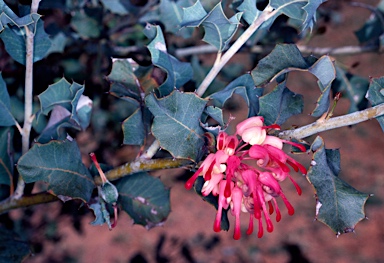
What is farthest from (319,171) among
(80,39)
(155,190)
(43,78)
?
(80,39)

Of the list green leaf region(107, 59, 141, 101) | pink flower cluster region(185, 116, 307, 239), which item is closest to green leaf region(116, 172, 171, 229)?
green leaf region(107, 59, 141, 101)

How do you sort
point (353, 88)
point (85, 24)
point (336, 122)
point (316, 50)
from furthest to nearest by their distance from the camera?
point (316, 50) < point (85, 24) < point (353, 88) < point (336, 122)

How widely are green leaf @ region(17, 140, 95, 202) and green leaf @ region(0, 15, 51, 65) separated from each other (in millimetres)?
242

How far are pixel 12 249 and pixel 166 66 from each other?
58 cm

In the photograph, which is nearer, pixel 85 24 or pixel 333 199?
pixel 333 199

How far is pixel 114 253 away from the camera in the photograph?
3.57 meters

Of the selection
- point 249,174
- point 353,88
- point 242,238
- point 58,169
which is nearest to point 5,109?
point 58,169

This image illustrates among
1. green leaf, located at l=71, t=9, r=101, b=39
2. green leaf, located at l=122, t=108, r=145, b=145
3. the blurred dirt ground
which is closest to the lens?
green leaf, located at l=122, t=108, r=145, b=145

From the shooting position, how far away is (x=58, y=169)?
0.96 metres

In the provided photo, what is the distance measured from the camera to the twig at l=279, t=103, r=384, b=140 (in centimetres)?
93

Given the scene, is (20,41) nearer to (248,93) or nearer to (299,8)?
(248,93)

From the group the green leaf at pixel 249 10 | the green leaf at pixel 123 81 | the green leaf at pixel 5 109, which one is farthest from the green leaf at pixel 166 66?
the green leaf at pixel 5 109

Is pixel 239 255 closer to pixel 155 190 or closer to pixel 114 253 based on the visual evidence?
pixel 114 253

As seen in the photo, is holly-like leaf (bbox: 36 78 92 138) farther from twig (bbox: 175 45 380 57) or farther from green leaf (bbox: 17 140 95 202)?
twig (bbox: 175 45 380 57)
